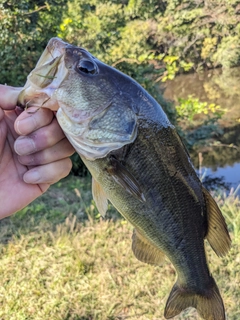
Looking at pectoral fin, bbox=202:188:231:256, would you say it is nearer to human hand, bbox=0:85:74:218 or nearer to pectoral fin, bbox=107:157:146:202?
pectoral fin, bbox=107:157:146:202

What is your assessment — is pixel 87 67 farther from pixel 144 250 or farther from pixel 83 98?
pixel 144 250

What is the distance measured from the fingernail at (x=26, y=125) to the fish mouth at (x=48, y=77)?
6 cm

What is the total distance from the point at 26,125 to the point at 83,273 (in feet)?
7.84

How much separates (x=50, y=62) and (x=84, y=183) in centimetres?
486

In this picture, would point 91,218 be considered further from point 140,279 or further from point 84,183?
point 84,183

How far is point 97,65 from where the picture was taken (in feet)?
5.03

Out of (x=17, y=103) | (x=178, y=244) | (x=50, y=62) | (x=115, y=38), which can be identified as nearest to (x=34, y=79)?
(x=50, y=62)

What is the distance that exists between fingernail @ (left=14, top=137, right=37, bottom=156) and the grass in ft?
6.64

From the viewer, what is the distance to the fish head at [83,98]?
144 cm

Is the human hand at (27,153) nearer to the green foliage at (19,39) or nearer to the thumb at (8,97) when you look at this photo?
the thumb at (8,97)

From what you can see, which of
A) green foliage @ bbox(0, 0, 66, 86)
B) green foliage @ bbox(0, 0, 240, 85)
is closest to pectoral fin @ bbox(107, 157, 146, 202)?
green foliage @ bbox(0, 0, 66, 86)

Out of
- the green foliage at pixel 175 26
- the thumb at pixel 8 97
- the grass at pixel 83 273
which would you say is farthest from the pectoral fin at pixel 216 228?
the green foliage at pixel 175 26

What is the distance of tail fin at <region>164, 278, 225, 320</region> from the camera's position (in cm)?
182

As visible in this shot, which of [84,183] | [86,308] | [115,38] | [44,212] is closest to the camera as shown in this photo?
[86,308]
